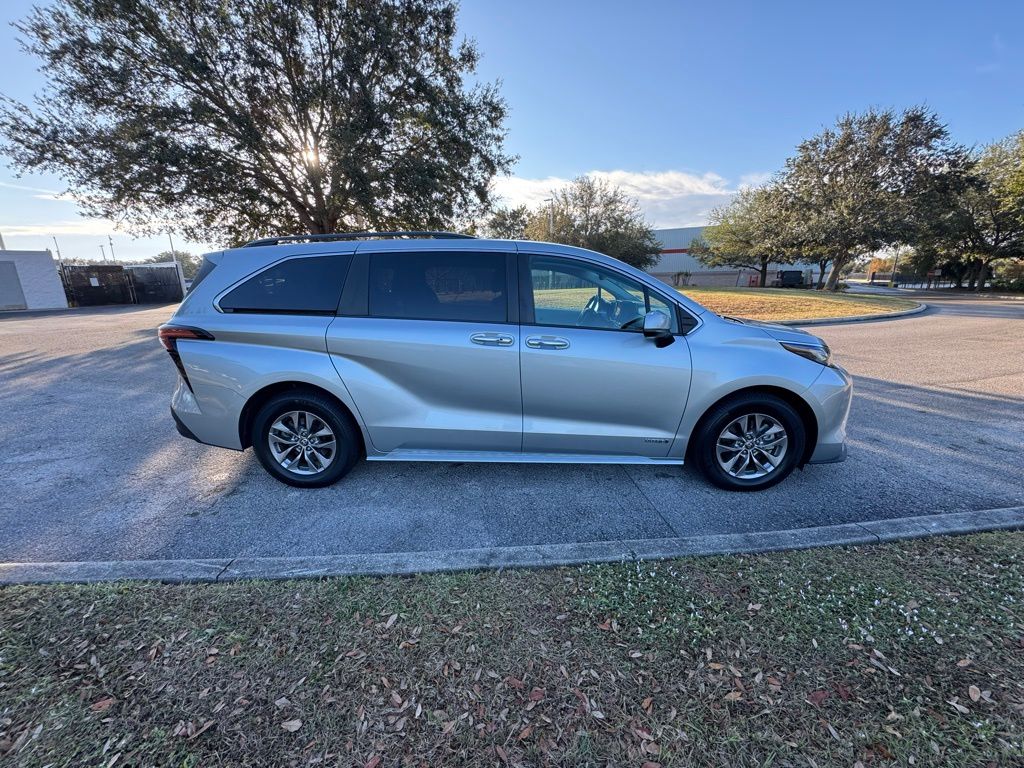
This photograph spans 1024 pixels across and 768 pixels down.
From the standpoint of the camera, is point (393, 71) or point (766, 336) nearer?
point (766, 336)

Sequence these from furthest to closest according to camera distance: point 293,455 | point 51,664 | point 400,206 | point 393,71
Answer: point 400,206 < point 393,71 < point 293,455 < point 51,664

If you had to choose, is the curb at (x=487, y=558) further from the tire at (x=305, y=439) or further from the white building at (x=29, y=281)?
the white building at (x=29, y=281)

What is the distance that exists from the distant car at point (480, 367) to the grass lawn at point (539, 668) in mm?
1077

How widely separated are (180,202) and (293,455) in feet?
49.9

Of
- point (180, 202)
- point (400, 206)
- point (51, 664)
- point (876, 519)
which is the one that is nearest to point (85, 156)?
point (180, 202)

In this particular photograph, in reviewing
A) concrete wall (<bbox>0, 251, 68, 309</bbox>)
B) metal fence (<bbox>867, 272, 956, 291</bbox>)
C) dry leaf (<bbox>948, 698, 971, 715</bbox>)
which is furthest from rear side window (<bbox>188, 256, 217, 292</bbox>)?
metal fence (<bbox>867, 272, 956, 291</bbox>)

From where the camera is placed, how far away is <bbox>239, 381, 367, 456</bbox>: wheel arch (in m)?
3.25

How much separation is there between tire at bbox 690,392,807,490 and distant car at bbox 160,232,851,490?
11mm

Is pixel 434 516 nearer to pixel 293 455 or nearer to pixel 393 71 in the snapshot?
pixel 293 455

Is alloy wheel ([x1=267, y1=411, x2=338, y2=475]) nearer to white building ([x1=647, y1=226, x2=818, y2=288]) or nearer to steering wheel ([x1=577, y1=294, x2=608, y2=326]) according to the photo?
steering wheel ([x1=577, y1=294, x2=608, y2=326])

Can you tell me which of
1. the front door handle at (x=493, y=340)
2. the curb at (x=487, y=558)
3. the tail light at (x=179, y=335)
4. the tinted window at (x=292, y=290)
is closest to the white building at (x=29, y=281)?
the tail light at (x=179, y=335)

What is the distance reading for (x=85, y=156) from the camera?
12.5 m

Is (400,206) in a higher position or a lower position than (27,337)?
higher

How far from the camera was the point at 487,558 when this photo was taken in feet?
8.16
